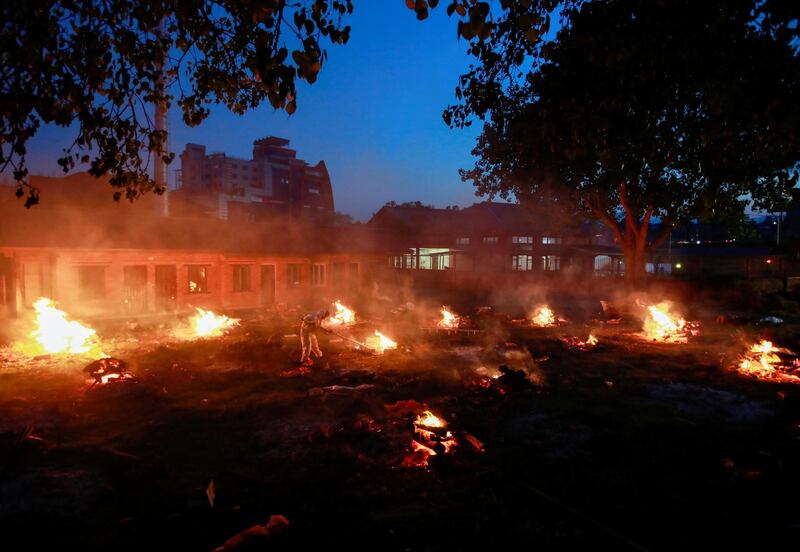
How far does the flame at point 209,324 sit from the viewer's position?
1811 cm

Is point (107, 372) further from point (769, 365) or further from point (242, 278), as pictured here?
point (769, 365)

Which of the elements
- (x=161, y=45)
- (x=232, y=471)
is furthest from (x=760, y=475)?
(x=161, y=45)

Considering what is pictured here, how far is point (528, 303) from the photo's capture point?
29.7 meters

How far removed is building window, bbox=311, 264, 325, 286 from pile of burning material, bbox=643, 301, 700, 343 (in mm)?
17472

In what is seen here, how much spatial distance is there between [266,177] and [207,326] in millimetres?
48114

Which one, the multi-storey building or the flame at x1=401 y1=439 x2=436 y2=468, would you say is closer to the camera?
the flame at x1=401 y1=439 x2=436 y2=468

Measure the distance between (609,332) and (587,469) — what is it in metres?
13.5

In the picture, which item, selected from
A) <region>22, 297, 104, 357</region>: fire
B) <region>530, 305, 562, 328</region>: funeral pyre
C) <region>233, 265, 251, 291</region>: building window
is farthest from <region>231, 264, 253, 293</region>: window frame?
<region>530, 305, 562, 328</region>: funeral pyre

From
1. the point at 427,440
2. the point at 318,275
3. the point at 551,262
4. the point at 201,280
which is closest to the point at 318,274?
the point at 318,275

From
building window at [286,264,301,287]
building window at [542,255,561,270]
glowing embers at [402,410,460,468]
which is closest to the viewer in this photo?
glowing embers at [402,410,460,468]

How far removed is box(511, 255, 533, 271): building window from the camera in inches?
1748

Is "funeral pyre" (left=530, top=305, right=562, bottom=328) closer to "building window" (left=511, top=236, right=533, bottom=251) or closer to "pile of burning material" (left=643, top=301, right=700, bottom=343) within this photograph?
"pile of burning material" (left=643, top=301, right=700, bottom=343)

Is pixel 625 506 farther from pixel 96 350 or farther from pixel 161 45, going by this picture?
pixel 96 350

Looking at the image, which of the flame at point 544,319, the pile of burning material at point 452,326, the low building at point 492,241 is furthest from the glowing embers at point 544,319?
the low building at point 492,241
